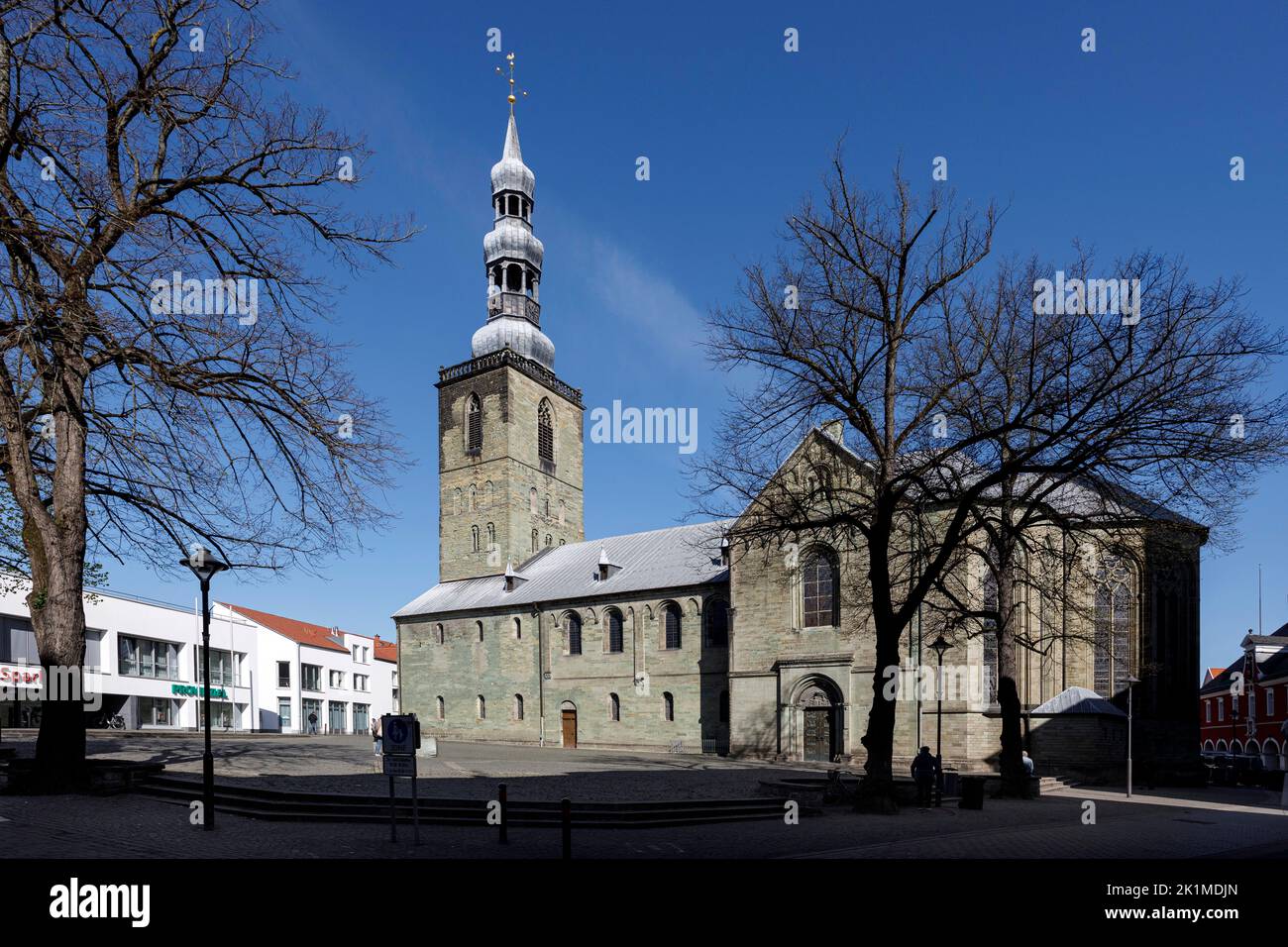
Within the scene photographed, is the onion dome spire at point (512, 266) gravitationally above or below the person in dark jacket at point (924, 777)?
above

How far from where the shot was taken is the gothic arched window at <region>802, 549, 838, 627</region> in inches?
1389

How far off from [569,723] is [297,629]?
32.4m

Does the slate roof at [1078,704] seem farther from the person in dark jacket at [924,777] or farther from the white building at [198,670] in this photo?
the white building at [198,670]

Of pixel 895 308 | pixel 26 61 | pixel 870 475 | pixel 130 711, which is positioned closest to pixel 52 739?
pixel 26 61

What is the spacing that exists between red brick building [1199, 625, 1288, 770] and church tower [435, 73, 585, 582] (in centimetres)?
3860

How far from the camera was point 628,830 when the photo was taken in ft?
49.6

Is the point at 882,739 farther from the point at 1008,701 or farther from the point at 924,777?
the point at 1008,701

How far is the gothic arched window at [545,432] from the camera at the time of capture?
5672cm

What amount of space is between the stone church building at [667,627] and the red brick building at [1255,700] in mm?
20641

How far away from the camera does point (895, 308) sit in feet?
63.8

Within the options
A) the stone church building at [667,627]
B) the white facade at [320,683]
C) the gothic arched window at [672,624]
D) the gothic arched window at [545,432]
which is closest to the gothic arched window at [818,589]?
the stone church building at [667,627]

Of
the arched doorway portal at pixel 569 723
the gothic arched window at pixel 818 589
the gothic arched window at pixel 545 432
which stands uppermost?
the gothic arched window at pixel 545 432

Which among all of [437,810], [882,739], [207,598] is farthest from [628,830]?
[207,598]
